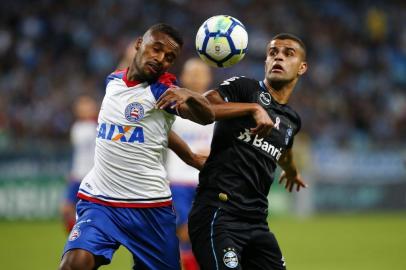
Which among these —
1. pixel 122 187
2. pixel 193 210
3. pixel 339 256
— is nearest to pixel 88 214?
pixel 122 187

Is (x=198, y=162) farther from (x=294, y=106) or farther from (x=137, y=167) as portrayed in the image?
(x=294, y=106)

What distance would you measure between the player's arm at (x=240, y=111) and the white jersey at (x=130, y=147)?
424 mm

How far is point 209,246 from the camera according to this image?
5867mm

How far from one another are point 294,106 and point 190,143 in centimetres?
1300

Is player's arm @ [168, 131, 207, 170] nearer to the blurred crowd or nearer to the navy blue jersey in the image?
the navy blue jersey

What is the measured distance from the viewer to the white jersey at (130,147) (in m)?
6.04

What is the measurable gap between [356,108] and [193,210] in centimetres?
1786

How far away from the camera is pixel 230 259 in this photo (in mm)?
5746

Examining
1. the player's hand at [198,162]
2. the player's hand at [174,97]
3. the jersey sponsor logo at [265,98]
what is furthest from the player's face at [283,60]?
the player's hand at [174,97]

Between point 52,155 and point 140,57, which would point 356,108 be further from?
point 140,57

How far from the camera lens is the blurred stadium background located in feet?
48.9

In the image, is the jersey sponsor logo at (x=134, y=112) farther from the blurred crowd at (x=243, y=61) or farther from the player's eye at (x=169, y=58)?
the blurred crowd at (x=243, y=61)

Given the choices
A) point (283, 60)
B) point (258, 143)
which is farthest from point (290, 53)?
point (258, 143)

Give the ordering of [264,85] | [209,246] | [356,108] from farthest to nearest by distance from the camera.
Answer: [356,108] < [264,85] < [209,246]
